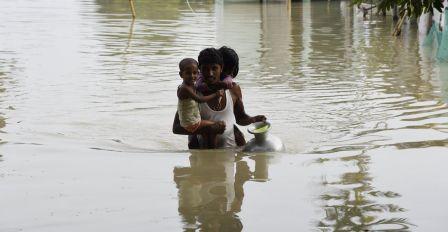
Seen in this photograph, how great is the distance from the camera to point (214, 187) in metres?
5.38

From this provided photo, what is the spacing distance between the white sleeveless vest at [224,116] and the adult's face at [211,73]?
0.27 m

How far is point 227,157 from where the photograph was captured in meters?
6.26

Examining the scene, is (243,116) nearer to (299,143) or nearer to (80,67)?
(299,143)

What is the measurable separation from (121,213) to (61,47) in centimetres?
1342

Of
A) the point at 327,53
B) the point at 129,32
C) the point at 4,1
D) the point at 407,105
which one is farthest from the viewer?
the point at 4,1

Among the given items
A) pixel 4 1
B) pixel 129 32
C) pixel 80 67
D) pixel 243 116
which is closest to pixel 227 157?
pixel 243 116

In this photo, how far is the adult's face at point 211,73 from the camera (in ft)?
19.1

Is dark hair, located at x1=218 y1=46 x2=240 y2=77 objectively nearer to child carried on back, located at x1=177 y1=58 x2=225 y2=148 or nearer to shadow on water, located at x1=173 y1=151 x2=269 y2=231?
child carried on back, located at x1=177 y1=58 x2=225 y2=148

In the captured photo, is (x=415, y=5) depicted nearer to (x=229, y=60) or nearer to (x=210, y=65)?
(x=210, y=65)

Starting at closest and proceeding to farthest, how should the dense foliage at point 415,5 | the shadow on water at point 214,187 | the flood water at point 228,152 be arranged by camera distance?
1. the dense foliage at point 415,5
2. the shadow on water at point 214,187
3. the flood water at point 228,152

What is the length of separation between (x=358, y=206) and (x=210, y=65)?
65.6 inches

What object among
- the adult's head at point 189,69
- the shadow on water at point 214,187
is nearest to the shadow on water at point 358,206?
the shadow on water at point 214,187

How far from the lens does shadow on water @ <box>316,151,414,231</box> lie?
14.3 ft

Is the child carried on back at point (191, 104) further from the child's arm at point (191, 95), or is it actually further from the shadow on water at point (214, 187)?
the shadow on water at point (214, 187)
